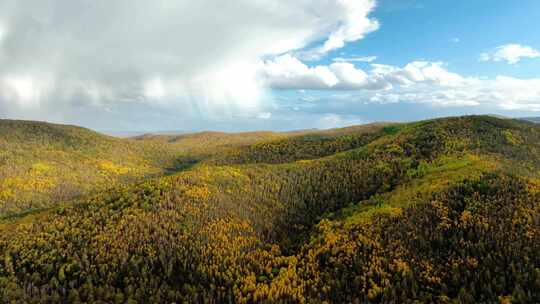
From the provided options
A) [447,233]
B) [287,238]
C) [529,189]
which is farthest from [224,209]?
[529,189]

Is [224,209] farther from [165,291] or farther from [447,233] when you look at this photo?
[447,233]

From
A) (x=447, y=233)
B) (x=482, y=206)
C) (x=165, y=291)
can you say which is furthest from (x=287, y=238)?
(x=482, y=206)

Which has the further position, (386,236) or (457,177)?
(457,177)

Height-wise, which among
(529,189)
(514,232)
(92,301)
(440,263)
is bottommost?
(92,301)

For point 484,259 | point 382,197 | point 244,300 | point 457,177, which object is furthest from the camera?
point 382,197

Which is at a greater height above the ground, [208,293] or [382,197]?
[382,197]

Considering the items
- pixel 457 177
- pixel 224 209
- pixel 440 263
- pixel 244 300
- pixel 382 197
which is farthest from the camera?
pixel 224 209

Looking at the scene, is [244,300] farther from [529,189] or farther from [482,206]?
[529,189]

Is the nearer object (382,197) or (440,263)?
(440,263)

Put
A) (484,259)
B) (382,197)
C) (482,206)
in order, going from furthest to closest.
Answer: (382,197), (482,206), (484,259)
